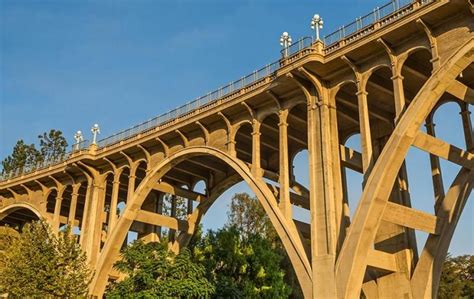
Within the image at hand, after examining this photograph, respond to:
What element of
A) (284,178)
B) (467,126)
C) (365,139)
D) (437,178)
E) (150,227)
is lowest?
(437,178)

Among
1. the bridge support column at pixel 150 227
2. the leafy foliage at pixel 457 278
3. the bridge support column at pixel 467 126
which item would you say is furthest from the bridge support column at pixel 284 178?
the leafy foliage at pixel 457 278

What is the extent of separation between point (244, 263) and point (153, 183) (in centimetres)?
872

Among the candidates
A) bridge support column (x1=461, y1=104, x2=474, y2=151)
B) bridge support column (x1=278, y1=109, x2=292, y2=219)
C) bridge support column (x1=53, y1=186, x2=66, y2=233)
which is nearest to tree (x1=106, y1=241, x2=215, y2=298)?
bridge support column (x1=278, y1=109, x2=292, y2=219)

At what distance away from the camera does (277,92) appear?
98.6ft

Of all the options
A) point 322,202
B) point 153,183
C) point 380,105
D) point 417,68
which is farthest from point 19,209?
point 417,68

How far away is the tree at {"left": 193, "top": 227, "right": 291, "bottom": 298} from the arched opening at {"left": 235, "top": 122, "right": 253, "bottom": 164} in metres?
5.84

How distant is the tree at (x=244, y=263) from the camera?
37438 millimetres

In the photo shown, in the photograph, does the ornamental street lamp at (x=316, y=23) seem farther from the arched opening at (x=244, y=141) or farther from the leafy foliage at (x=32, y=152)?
the leafy foliage at (x=32, y=152)

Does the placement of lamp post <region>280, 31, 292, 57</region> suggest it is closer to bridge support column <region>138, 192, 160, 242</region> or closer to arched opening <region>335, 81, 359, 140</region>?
arched opening <region>335, 81, 359, 140</region>

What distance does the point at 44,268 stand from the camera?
33.3 meters

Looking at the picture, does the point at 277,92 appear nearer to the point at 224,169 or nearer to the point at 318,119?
the point at 318,119

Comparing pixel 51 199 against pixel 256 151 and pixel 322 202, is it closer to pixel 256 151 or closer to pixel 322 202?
pixel 256 151

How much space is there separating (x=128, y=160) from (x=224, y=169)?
753 cm

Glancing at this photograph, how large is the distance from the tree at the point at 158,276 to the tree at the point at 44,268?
4.88m
